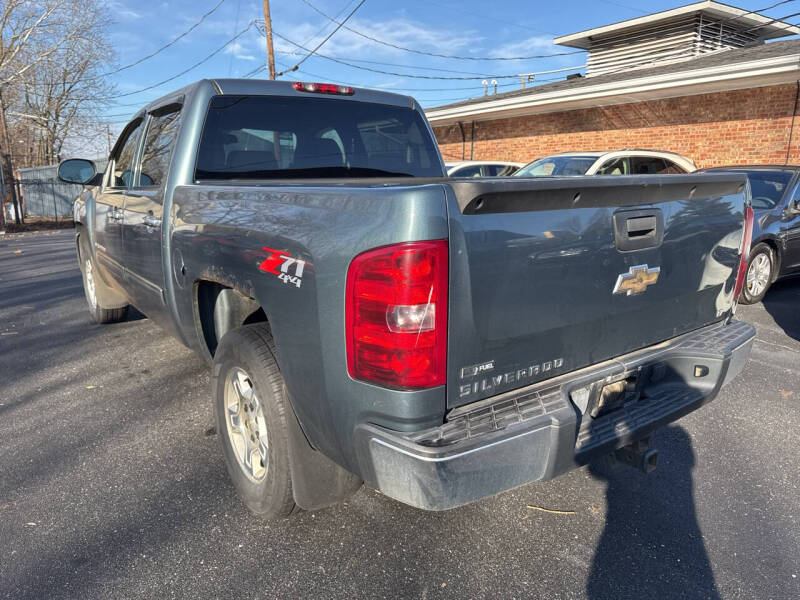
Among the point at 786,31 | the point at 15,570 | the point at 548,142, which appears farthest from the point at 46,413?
the point at 786,31

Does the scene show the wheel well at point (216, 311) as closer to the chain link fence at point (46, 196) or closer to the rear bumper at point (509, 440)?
the rear bumper at point (509, 440)

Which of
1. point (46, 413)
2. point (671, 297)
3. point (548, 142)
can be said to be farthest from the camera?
point (548, 142)

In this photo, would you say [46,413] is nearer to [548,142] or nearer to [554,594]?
[554,594]

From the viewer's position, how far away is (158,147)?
3725 millimetres

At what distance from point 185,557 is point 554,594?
1503mm

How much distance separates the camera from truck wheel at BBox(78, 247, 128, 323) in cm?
584

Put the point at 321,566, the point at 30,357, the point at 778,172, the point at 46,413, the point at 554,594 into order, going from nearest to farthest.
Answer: the point at 554,594 → the point at 321,566 → the point at 46,413 → the point at 30,357 → the point at 778,172

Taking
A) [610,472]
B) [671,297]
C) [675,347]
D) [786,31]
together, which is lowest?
[610,472]

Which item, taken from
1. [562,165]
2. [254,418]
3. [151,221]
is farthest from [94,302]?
[562,165]

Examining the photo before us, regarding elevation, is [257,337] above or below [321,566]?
above

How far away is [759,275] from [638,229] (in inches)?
229

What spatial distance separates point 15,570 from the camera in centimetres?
236

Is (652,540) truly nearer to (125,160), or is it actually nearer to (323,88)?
(323,88)

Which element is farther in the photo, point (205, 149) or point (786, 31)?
point (786, 31)
